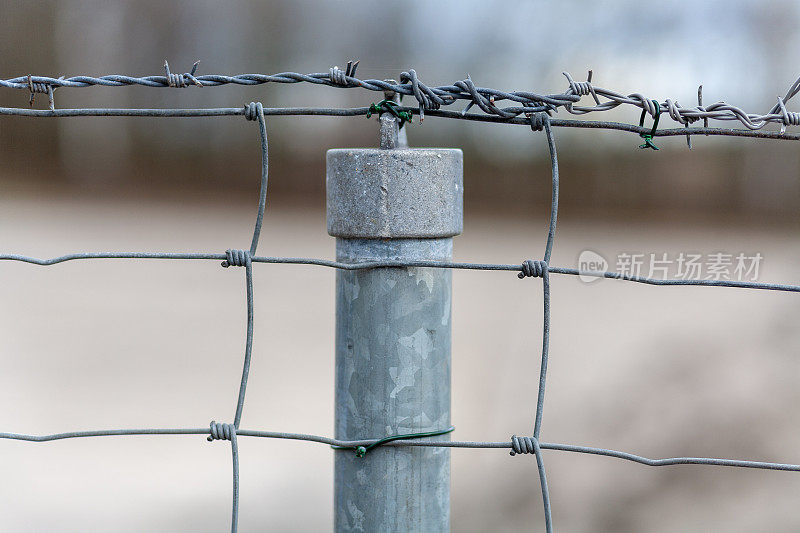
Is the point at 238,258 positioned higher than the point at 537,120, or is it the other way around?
the point at 537,120

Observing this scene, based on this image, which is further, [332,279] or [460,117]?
[332,279]

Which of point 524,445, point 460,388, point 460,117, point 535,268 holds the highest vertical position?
point 460,117

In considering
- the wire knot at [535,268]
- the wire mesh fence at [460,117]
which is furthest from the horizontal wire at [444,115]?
the wire knot at [535,268]

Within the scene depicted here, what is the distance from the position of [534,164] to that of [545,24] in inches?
27.1

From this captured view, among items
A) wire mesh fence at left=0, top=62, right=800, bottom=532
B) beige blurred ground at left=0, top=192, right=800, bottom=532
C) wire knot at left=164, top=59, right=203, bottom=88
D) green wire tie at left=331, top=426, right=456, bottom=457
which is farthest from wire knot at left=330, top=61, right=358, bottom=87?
beige blurred ground at left=0, top=192, right=800, bottom=532

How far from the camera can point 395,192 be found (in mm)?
650

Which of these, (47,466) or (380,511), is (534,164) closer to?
(47,466)

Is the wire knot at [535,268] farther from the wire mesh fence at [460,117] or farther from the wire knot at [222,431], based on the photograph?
the wire knot at [222,431]

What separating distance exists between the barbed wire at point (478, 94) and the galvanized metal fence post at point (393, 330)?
0.03 m

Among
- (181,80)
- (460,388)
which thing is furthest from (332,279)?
(181,80)

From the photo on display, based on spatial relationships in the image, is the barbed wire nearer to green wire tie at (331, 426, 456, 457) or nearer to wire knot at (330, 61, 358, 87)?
wire knot at (330, 61, 358, 87)

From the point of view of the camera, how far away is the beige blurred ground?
209 centimetres

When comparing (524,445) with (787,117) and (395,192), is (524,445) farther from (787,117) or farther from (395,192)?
(787,117)

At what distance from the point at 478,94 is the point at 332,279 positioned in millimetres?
2906
